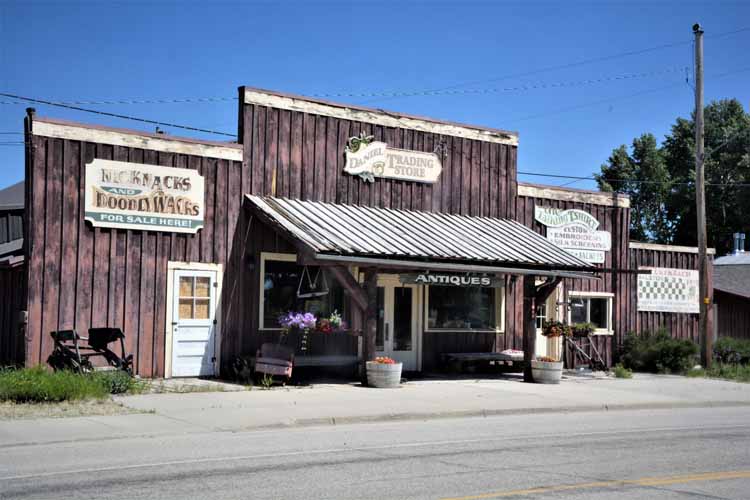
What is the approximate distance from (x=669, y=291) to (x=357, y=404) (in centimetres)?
1472

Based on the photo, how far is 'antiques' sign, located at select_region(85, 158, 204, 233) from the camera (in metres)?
17.0

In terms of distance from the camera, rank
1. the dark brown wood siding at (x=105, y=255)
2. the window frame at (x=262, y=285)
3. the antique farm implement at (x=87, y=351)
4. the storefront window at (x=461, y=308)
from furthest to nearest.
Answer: the storefront window at (x=461, y=308) < the window frame at (x=262, y=285) < the dark brown wood siding at (x=105, y=255) < the antique farm implement at (x=87, y=351)

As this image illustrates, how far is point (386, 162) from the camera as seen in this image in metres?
21.1

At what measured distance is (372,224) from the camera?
19.4m

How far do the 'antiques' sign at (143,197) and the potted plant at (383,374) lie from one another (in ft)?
15.1

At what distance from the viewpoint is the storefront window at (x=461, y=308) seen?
2167cm

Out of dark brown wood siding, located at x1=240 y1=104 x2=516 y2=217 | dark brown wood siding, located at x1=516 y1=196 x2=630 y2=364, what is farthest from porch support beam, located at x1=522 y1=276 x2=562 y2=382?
dark brown wood siding, located at x1=516 y1=196 x2=630 y2=364

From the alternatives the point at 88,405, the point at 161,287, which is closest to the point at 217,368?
the point at 161,287

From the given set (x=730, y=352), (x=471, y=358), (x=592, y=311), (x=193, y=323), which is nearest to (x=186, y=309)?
(x=193, y=323)

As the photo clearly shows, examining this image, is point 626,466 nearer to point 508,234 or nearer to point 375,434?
point 375,434

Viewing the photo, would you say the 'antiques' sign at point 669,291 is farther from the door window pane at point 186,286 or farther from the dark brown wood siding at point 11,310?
the dark brown wood siding at point 11,310

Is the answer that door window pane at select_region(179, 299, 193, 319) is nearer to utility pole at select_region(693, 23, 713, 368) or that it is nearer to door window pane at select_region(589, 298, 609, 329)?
door window pane at select_region(589, 298, 609, 329)

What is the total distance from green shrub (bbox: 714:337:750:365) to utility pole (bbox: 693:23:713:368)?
181 centimetres

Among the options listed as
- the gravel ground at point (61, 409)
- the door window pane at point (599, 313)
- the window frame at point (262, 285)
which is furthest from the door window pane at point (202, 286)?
the door window pane at point (599, 313)
